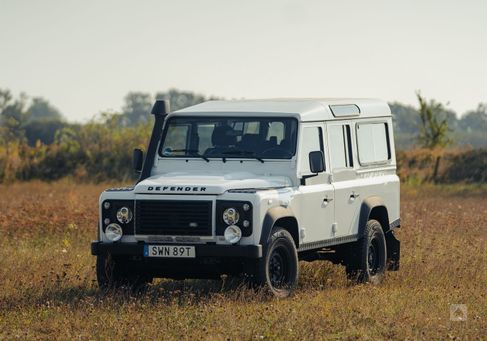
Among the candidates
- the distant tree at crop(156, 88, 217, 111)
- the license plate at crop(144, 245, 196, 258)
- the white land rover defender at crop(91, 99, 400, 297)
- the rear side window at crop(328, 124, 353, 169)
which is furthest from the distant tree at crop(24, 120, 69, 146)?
the license plate at crop(144, 245, 196, 258)

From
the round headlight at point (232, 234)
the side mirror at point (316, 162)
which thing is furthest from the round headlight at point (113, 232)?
the side mirror at point (316, 162)

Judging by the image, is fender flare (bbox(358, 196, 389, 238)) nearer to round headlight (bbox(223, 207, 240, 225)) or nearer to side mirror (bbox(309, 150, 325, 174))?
side mirror (bbox(309, 150, 325, 174))

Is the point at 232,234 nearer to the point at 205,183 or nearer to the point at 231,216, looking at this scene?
the point at 231,216

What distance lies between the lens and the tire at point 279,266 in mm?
12727

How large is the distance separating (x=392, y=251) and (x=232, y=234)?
4088 mm

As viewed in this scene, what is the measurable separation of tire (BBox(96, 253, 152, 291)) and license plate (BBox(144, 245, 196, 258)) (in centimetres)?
62

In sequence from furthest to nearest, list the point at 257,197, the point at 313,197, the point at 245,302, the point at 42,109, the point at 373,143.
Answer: the point at 42,109
the point at 373,143
the point at 313,197
the point at 257,197
the point at 245,302

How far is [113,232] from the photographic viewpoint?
13.1 m

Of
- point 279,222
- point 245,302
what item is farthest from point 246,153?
point 245,302

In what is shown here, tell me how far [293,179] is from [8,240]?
7449 mm

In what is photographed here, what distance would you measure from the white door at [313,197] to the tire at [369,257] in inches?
35.2

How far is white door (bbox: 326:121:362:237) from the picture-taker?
1448cm

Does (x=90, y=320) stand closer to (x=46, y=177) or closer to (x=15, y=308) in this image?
(x=15, y=308)

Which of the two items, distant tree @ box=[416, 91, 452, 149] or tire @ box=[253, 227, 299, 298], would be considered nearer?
tire @ box=[253, 227, 299, 298]
